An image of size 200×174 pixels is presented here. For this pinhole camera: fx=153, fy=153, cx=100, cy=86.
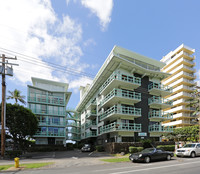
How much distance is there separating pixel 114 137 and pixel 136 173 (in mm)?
17986

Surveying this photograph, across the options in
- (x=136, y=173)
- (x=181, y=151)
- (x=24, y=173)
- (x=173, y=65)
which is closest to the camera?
(x=136, y=173)

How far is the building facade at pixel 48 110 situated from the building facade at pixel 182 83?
38797mm

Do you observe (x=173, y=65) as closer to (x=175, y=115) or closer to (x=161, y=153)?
(x=175, y=115)

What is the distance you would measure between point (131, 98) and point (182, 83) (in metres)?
38.4

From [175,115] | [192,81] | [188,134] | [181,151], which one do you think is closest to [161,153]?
[181,151]

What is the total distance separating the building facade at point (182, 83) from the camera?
54000 millimetres

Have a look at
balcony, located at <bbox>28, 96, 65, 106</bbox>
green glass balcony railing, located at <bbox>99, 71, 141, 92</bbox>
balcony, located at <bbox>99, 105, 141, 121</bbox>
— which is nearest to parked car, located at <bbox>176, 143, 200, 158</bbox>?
balcony, located at <bbox>99, 105, 141, 121</bbox>

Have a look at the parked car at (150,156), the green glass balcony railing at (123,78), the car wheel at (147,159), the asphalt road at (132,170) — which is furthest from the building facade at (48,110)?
the car wheel at (147,159)

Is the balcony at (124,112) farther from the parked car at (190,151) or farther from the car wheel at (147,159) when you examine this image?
the car wheel at (147,159)

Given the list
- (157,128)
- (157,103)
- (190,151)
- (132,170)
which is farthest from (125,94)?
(132,170)

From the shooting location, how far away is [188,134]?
41656 millimetres

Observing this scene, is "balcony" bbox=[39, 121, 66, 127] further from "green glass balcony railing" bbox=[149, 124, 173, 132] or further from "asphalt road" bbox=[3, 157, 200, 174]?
"asphalt road" bbox=[3, 157, 200, 174]

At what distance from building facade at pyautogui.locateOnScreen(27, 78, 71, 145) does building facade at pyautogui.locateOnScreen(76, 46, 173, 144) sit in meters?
12.1

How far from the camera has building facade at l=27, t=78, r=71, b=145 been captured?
36919 millimetres
